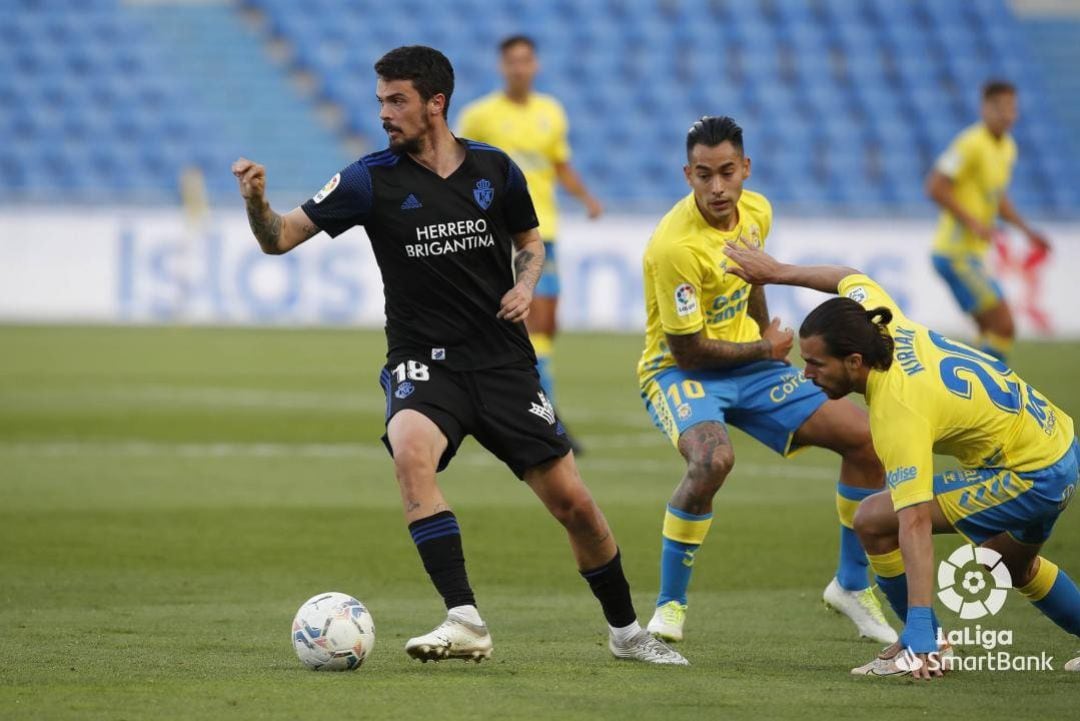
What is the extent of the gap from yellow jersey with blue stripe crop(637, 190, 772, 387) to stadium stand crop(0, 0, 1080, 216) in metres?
19.8

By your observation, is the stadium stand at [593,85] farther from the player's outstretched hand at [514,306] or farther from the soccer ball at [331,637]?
the soccer ball at [331,637]

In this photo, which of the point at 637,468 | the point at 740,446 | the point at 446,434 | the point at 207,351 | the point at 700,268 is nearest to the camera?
the point at 446,434

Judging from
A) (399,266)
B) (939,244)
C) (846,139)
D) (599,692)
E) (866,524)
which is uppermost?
(846,139)

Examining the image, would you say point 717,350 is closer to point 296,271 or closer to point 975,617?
point 975,617

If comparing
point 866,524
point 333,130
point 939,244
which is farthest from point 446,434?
point 333,130

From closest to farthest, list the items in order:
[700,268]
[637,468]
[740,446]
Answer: [700,268] → [637,468] → [740,446]

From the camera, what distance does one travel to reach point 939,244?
1474 centimetres

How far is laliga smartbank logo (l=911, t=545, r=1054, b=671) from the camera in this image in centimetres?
596

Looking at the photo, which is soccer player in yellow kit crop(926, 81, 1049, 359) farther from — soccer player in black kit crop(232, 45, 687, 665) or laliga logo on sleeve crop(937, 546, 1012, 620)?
soccer player in black kit crop(232, 45, 687, 665)

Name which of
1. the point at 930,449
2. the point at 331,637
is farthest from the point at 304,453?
the point at 930,449

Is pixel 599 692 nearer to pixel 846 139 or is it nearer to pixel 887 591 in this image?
pixel 887 591

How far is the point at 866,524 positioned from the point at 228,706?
228 centimetres

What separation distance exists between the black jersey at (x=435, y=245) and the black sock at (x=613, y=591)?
79cm

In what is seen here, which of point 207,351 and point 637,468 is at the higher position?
point 207,351
